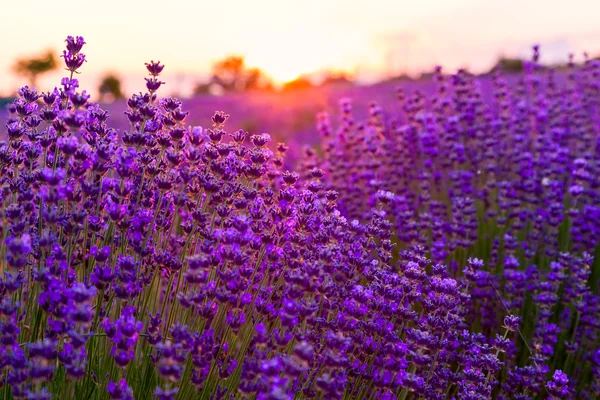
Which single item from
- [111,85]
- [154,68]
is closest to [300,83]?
[111,85]

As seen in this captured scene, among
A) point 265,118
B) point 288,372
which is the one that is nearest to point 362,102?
point 265,118

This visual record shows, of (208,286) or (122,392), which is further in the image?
(208,286)

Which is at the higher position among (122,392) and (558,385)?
(122,392)

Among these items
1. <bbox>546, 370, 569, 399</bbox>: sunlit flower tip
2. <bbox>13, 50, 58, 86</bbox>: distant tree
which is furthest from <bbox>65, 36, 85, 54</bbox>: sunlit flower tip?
<bbox>13, 50, 58, 86</bbox>: distant tree

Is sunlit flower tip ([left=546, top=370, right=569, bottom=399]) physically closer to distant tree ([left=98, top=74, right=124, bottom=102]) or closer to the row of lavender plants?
the row of lavender plants

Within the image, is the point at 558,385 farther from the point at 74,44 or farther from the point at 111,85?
the point at 111,85

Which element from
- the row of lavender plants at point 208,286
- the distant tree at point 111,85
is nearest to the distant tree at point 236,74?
the distant tree at point 111,85

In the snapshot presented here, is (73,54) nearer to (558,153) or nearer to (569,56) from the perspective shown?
(558,153)

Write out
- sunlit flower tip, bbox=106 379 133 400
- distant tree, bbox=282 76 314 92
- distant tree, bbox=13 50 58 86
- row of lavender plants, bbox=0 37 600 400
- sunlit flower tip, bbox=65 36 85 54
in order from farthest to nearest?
distant tree, bbox=13 50 58 86 → distant tree, bbox=282 76 314 92 → sunlit flower tip, bbox=65 36 85 54 → row of lavender plants, bbox=0 37 600 400 → sunlit flower tip, bbox=106 379 133 400
